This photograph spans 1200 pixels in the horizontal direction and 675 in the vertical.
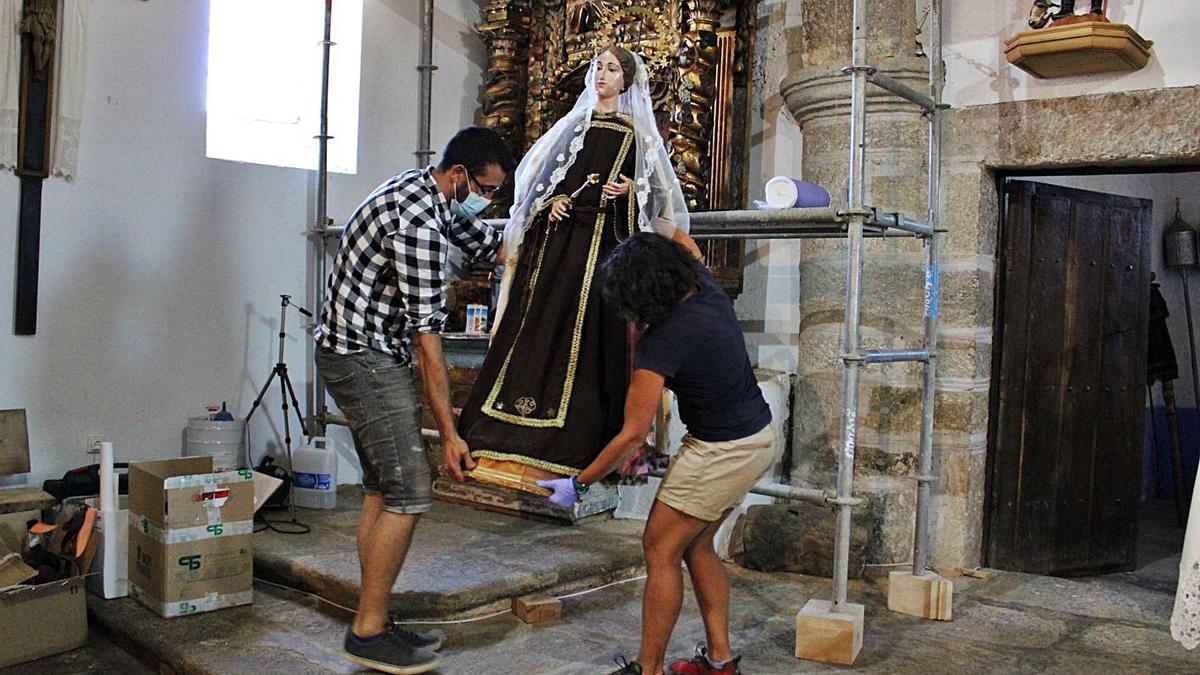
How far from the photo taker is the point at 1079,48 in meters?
4.35

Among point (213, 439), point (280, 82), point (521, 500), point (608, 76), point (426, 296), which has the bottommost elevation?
point (521, 500)

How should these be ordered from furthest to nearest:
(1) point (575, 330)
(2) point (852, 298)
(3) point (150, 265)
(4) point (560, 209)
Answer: (3) point (150, 265) → (2) point (852, 298) → (4) point (560, 209) → (1) point (575, 330)

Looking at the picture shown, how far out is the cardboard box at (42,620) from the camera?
148 inches

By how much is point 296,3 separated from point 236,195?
118 cm

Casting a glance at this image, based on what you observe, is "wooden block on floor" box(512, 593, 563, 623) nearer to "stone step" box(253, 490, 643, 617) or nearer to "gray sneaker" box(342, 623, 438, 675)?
"stone step" box(253, 490, 643, 617)

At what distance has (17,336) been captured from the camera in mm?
4941

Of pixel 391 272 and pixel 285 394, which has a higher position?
pixel 391 272

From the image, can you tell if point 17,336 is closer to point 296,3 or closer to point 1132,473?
point 296,3

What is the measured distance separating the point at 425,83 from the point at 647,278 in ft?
12.2

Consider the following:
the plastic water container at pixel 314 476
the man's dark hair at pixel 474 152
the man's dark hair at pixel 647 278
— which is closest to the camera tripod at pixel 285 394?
the plastic water container at pixel 314 476

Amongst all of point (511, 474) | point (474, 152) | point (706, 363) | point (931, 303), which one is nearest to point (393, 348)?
point (511, 474)

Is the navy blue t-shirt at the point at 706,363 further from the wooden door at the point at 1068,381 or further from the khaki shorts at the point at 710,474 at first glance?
the wooden door at the point at 1068,381

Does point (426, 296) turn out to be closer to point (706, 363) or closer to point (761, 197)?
point (706, 363)

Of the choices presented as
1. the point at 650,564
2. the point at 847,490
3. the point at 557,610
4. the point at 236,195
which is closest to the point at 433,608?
the point at 557,610
